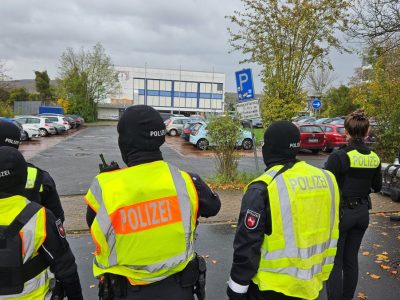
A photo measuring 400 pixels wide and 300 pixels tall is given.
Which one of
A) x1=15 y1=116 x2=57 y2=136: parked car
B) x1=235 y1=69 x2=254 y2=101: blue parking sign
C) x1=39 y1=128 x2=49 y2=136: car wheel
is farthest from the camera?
x1=39 y1=128 x2=49 y2=136: car wheel

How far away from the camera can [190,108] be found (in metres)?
88.7

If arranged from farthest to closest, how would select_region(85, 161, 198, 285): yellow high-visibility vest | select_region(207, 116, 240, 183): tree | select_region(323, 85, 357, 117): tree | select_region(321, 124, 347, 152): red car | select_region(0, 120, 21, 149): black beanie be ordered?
select_region(323, 85, 357, 117): tree, select_region(321, 124, 347, 152): red car, select_region(207, 116, 240, 183): tree, select_region(0, 120, 21, 149): black beanie, select_region(85, 161, 198, 285): yellow high-visibility vest

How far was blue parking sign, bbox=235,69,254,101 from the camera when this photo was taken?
31.0ft

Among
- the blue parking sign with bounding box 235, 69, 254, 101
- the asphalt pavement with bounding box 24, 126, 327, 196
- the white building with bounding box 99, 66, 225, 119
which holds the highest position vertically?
the white building with bounding box 99, 66, 225, 119

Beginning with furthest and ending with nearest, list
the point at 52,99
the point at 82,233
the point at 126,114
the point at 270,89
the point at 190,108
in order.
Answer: the point at 190,108
the point at 52,99
the point at 270,89
the point at 82,233
the point at 126,114

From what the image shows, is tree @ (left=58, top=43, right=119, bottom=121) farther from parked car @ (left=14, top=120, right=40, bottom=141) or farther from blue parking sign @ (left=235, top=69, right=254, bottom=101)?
blue parking sign @ (left=235, top=69, right=254, bottom=101)

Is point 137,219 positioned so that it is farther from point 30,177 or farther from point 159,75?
point 159,75

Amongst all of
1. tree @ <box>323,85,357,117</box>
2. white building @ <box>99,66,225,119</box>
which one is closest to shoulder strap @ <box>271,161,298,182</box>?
tree @ <box>323,85,357,117</box>

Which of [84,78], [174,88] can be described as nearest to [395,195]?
[84,78]

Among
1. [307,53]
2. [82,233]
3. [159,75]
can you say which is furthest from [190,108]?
[82,233]

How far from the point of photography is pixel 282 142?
2.49 metres

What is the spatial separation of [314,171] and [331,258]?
62 centimetres

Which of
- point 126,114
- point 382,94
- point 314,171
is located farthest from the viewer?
point 382,94

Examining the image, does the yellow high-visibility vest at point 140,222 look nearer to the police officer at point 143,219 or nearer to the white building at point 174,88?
the police officer at point 143,219
